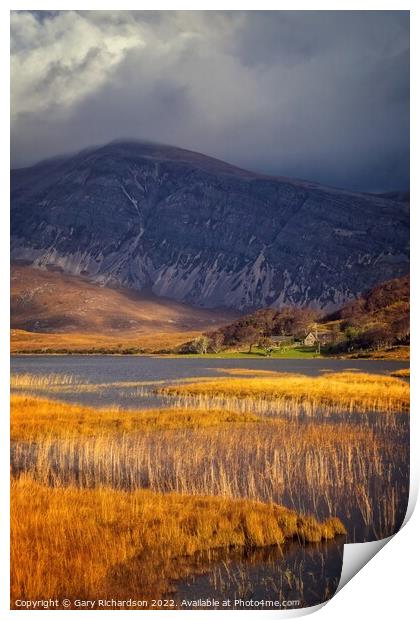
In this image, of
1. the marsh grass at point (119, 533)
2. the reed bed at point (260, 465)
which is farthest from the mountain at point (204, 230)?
the marsh grass at point (119, 533)

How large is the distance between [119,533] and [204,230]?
19.4ft

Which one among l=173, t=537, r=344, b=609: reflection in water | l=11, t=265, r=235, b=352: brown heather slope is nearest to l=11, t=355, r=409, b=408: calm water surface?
l=11, t=265, r=235, b=352: brown heather slope

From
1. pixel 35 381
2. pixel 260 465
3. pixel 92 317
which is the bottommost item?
pixel 260 465

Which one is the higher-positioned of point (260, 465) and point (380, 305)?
point (380, 305)

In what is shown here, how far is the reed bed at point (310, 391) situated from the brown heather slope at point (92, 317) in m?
1.50

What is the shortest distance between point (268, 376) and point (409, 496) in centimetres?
521

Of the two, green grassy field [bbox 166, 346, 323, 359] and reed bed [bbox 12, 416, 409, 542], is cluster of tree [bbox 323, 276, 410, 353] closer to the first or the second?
green grassy field [bbox 166, 346, 323, 359]

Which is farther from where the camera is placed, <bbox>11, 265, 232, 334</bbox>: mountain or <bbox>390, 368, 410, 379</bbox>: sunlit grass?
<bbox>390, 368, 410, 379</bbox>: sunlit grass

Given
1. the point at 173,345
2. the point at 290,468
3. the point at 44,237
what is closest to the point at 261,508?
the point at 290,468

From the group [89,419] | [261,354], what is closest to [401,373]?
[261,354]

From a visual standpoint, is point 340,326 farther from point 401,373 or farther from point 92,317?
point 92,317

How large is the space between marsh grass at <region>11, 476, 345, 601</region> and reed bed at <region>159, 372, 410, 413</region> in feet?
12.6

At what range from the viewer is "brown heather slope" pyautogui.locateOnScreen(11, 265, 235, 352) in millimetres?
11211

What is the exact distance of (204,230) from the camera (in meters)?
12.4
